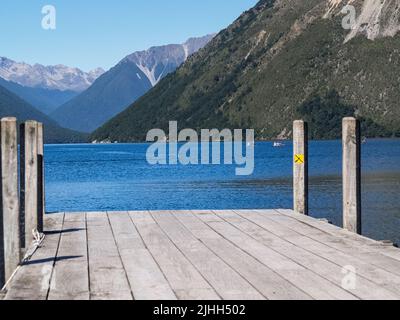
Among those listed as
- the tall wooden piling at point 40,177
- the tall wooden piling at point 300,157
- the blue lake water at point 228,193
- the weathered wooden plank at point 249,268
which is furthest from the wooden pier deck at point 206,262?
the blue lake water at point 228,193

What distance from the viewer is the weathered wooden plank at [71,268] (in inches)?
305

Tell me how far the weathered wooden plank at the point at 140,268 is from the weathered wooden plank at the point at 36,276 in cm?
90

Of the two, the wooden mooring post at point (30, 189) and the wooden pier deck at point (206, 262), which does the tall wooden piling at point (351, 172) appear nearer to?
the wooden pier deck at point (206, 262)

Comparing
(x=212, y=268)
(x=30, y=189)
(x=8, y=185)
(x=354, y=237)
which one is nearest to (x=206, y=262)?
(x=212, y=268)

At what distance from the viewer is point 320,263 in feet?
30.6

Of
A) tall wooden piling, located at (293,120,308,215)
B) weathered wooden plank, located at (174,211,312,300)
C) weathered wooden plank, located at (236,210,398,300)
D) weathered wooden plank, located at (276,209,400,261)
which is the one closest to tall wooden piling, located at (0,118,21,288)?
weathered wooden plank, located at (174,211,312,300)

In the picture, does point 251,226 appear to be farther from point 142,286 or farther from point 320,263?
point 142,286

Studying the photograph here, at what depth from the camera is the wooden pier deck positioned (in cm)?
777

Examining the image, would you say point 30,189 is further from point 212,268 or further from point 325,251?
point 325,251

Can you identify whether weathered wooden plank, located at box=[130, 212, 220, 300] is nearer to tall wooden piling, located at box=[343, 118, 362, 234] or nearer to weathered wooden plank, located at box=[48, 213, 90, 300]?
weathered wooden plank, located at box=[48, 213, 90, 300]

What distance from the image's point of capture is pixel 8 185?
32.2ft
